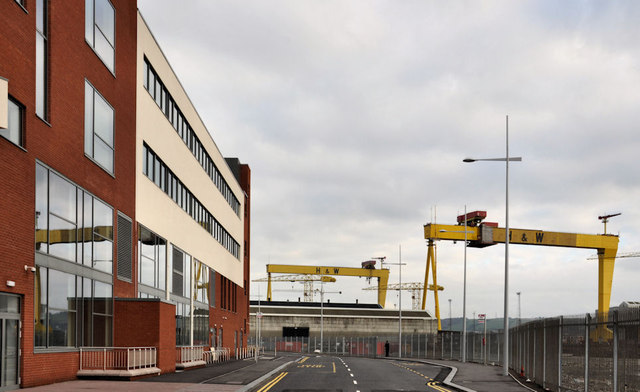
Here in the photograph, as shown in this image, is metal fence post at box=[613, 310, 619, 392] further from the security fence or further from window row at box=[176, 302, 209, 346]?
window row at box=[176, 302, 209, 346]

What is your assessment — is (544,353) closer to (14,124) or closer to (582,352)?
(582,352)

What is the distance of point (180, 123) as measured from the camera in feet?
148

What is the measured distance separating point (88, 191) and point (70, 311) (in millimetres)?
4290

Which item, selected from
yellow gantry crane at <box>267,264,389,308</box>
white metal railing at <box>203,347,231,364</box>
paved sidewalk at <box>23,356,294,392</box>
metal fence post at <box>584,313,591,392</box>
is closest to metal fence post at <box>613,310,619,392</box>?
metal fence post at <box>584,313,591,392</box>

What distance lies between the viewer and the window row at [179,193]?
37.0 m

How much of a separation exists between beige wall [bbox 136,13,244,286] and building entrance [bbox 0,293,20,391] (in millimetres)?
13293

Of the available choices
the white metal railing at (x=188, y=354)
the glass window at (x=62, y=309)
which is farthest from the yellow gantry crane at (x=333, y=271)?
the glass window at (x=62, y=309)

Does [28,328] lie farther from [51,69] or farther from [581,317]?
[581,317]

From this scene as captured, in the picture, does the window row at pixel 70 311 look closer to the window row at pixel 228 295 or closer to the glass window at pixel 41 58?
the glass window at pixel 41 58

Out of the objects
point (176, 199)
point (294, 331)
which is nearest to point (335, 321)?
point (294, 331)

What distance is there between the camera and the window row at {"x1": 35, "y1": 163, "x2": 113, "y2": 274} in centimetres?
2342

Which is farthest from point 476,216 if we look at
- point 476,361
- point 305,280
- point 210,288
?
point 305,280

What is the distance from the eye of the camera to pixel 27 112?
72.4 feet

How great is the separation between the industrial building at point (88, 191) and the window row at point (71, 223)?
69mm
